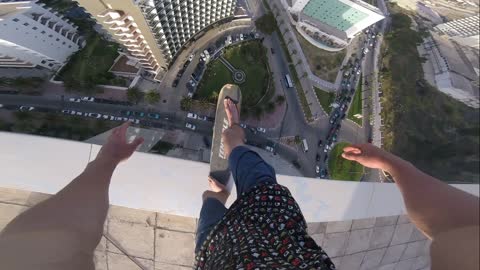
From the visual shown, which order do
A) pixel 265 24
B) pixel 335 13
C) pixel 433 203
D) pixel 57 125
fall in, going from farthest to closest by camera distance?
pixel 335 13
pixel 265 24
pixel 57 125
pixel 433 203

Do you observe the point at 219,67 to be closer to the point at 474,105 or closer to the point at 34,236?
the point at 34,236

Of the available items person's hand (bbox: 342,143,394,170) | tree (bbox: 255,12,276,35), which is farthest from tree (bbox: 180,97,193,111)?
person's hand (bbox: 342,143,394,170)

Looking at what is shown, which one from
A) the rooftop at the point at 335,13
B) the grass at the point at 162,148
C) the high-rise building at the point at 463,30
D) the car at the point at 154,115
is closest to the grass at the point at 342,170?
the rooftop at the point at 335,13

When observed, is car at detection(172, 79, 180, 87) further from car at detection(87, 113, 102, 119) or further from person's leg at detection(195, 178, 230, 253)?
person's leg at detection(195, 178, 230, 253)

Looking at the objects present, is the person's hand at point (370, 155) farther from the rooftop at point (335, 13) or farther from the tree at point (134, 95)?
the rooftop at point (335, 13)

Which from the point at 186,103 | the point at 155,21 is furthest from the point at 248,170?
the point at 186,103

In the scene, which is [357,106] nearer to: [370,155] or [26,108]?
[370,155]
